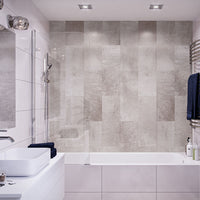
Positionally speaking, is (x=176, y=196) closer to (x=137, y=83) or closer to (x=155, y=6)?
(x=137, y=83)

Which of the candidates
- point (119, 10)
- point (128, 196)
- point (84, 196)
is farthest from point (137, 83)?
point (84, 196)

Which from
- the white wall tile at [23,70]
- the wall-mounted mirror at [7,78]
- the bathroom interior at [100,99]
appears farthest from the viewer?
the white wall tile at [23,70]

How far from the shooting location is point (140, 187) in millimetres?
3592

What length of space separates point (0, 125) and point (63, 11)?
2091mm

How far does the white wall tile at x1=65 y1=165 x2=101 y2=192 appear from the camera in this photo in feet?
11.7

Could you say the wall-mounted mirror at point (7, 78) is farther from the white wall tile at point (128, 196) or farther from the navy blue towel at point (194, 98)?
the navy blue towel at point (194, 98)

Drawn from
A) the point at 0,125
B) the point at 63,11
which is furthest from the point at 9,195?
the point at 63,11

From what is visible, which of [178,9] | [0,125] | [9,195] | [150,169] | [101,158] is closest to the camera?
[9,195]

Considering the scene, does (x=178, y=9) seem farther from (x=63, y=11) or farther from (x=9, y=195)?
(x=9, y=195)

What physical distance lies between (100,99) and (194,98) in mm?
1385

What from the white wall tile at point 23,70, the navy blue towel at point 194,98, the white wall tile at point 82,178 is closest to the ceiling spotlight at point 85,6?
the white wall tile at point 23,70

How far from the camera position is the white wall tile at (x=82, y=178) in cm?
356

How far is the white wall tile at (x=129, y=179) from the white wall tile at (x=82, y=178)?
9 cm

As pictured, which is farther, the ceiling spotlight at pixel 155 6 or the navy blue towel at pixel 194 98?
the navy blue towel at pixel 194 98
